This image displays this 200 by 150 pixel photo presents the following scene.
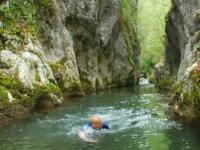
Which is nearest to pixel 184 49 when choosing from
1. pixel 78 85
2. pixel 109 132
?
pixel 78 85

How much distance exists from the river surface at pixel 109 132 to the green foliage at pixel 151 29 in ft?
136

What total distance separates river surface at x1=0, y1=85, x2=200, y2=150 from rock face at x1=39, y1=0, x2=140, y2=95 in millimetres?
9305

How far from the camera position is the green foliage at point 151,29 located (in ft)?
210

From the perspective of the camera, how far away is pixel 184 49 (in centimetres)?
3656

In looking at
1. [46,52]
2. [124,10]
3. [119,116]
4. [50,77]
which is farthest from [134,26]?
[119,116]

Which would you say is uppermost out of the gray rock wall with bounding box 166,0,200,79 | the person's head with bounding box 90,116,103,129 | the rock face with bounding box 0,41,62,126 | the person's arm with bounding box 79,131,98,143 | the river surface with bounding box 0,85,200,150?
the gray rock wall with bounding box 166,0,200,79

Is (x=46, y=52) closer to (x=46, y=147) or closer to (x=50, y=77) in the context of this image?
(x=50, y=77)

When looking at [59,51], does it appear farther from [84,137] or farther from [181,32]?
[84,137]

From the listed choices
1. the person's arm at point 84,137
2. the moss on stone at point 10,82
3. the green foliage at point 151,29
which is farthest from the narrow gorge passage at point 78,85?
the green foliage at point 151,29

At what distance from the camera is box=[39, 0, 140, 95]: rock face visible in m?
30.5

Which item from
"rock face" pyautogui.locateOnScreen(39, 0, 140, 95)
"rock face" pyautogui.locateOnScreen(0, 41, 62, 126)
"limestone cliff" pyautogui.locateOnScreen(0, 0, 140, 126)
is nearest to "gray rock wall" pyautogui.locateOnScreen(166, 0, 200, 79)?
"rock face" pyautogui.locateOnScreen(39, 0, 140, 95)

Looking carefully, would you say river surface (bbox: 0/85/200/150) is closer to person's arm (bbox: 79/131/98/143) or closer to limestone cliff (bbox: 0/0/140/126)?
person's arm (bbox: 79/131/98/143)

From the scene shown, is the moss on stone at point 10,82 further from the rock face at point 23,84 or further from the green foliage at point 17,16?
the green foliage at point 17,16

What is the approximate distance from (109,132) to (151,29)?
55.2 meters
